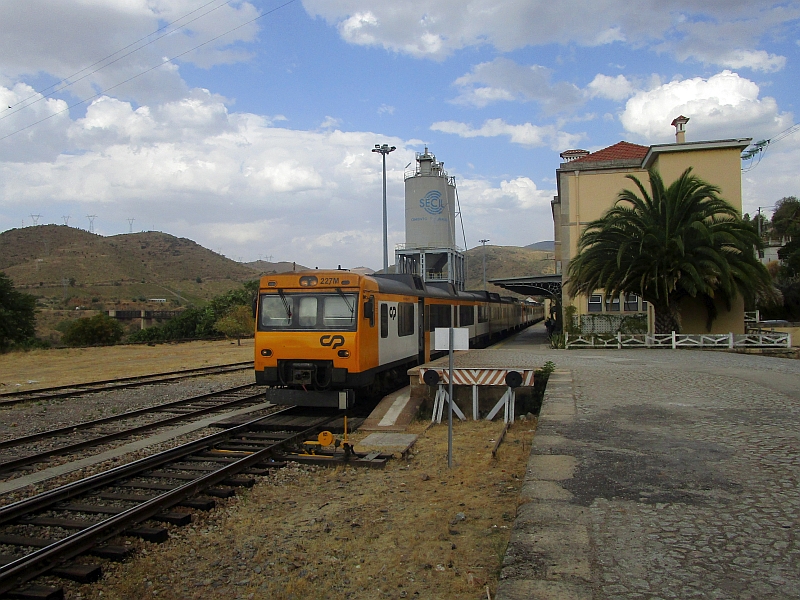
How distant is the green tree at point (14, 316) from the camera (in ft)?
125

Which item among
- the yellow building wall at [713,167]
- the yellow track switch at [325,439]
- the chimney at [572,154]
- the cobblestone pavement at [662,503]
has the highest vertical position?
the chimney at [572,154]

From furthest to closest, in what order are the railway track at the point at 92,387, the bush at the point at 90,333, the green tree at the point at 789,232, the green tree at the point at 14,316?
the green tree at the point at 789,232 < the bush at the point at 90,333 < the green tree at the point at 14,316 < the railway track at the point at 92,387

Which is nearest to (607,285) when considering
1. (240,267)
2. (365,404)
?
(365,404)

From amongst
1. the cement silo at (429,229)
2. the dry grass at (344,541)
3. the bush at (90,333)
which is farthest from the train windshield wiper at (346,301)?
the cement silo at (429,229)

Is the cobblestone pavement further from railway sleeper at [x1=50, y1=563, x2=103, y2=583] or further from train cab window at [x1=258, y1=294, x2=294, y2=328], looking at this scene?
train cab window at [x1=258, y1=294, x2=294, y2=328]

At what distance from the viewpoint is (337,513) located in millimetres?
6637

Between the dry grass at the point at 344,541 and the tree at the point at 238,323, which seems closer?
the dry grass at the point at 344,541

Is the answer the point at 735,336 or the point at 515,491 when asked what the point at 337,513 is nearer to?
the point at 515,491

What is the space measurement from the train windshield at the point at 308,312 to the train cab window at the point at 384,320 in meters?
1.35

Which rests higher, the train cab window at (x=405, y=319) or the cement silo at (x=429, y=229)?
the cement silo at (x=429, y=229)

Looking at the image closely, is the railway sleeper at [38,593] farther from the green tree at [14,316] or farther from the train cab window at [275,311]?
the green tree at [14,316]

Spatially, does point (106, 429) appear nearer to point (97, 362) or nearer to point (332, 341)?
point (332, 341)

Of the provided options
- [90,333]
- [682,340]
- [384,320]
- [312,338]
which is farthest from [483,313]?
[90,333]

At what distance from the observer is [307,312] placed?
1192cm
